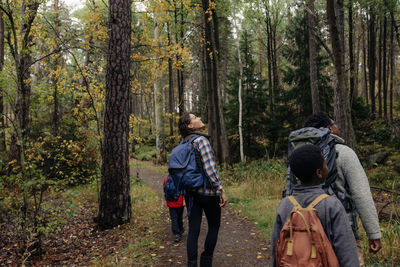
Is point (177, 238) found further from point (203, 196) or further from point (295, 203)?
point (295, 203)

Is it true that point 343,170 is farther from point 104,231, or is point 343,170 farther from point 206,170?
point 104,231

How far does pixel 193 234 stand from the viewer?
317 centimetres

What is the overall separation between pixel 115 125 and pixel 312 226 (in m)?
5.19

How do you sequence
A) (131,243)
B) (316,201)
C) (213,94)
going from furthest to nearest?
(213,94) → (131,243) → (316,201)

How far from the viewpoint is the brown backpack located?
5.08 feet

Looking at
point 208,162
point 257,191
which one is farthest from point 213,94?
point 208,162

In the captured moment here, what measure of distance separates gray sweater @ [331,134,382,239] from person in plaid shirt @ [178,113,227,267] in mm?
1349

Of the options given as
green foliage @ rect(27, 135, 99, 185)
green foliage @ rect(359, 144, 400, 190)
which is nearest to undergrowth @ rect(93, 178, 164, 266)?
green foliage @ rect(27, 135, 99, 185)

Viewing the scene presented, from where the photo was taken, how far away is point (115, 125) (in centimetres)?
601

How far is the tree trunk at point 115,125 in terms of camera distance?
6016 mm

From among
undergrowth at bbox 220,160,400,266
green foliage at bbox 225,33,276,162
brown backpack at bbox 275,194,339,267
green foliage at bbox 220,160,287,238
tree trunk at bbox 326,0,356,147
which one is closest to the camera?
brown backpack at bbox 275,194,339,267

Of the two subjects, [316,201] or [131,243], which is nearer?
[316,201]

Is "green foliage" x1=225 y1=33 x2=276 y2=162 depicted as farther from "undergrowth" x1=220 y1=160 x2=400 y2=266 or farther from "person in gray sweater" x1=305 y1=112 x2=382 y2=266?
"person in gray sweater" x1=305 y1=112 x2=382 y2=266

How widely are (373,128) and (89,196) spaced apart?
15911 millimetres
